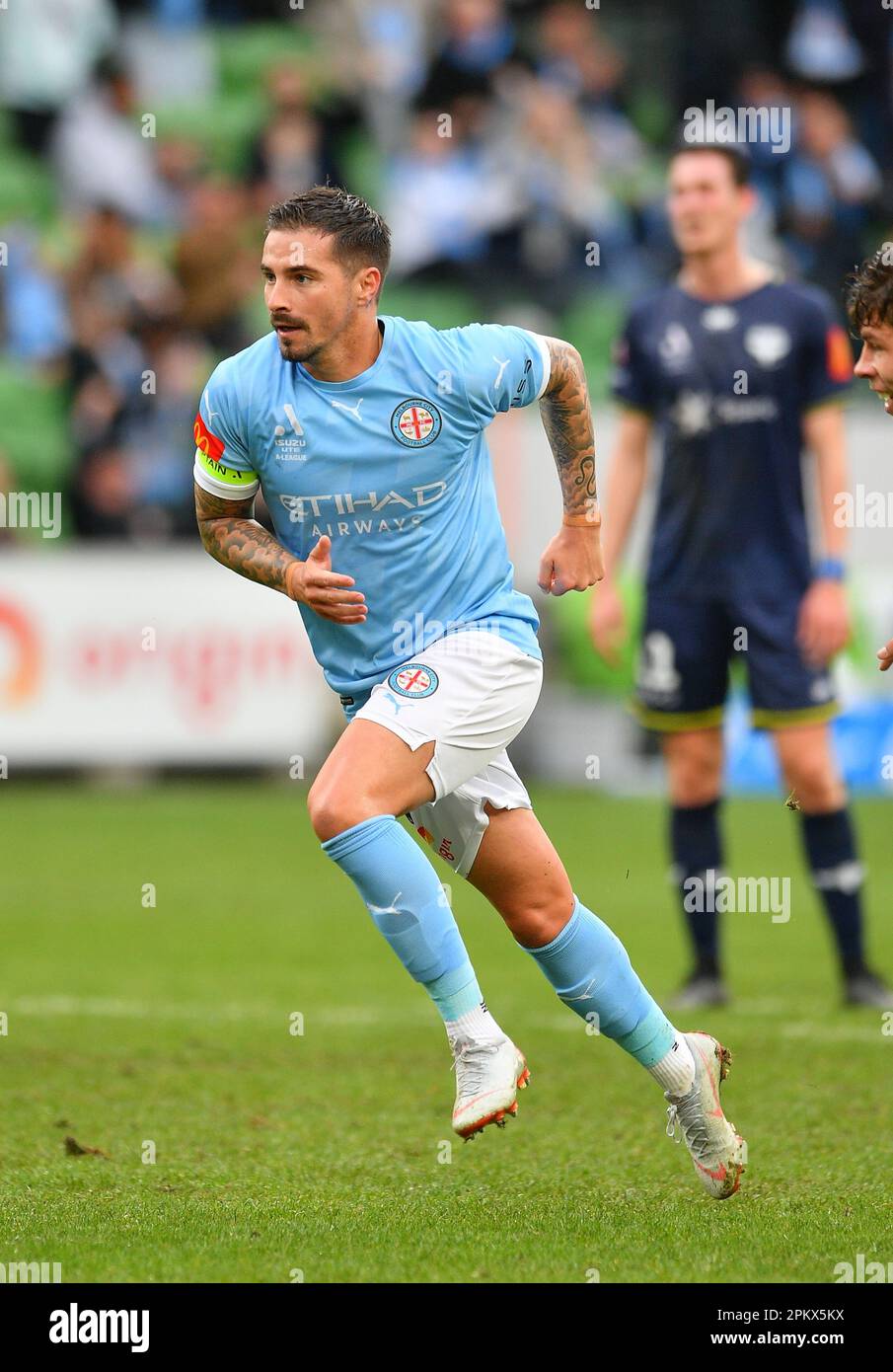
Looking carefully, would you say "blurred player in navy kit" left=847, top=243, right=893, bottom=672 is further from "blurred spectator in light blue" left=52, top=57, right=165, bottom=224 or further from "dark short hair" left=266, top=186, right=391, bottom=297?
"blurred spectator in light blue" left=52, top=57, right=165, bottom=224

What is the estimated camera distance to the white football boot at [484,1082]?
13.0 ft

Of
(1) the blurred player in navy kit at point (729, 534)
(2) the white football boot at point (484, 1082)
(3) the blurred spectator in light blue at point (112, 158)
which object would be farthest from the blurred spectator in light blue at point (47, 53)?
(2) the white football boot at point (484, 1082)

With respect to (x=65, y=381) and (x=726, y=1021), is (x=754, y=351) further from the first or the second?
(x=65, y=381)

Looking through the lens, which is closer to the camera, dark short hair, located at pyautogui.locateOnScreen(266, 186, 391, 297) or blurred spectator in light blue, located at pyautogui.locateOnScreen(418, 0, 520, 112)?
dark short hair, located at pyautogui.locateOnScreen(266, 186, 391, 297)

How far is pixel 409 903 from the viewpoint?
4090mm

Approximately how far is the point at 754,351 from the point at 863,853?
166 inches

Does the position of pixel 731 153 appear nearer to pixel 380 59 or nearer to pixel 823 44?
pixel 380 59

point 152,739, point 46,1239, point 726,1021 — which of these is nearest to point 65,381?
point 152,739

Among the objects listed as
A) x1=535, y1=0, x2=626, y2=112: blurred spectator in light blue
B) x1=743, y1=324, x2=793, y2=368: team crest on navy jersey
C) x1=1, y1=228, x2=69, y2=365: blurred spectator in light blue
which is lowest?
x1=743, y1=324, x2=793, y2=368: team crest on navy jersey

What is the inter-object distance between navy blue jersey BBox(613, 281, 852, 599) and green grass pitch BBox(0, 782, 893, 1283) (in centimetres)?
150

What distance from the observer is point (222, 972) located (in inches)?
295

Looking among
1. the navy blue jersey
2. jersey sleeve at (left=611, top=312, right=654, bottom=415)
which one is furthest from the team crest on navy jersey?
jersey sleeve at (left=611, top=312, right=654, bottom=415)

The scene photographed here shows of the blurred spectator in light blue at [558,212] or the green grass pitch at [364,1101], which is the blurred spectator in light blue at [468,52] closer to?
the blurred spectator in light blue at [558,212]

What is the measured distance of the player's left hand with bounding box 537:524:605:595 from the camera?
15.0ft
